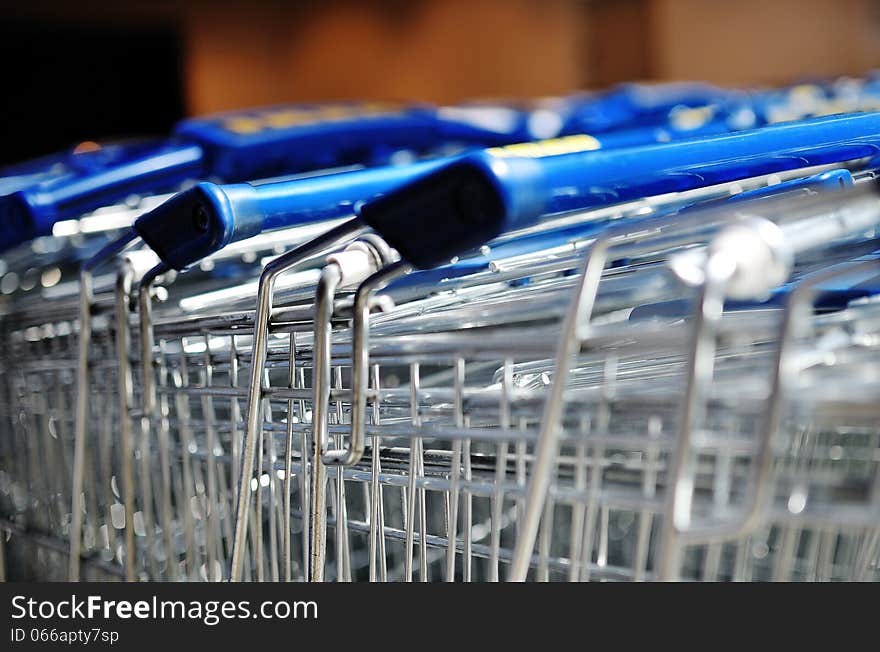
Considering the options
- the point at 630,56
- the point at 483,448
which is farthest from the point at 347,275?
the point at 630,56

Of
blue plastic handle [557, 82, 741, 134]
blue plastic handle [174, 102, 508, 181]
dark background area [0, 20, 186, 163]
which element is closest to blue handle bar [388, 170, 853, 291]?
blue plastic handle [174, 102, 508, 181]

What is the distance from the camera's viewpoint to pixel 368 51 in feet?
17.7

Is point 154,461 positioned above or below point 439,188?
below

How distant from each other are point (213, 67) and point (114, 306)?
525cm

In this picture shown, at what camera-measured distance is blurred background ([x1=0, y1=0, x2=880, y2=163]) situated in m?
4.08

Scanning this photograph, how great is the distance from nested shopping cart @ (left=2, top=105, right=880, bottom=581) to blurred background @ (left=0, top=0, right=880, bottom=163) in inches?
125

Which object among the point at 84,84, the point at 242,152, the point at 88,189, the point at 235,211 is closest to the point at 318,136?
the point at 242,152

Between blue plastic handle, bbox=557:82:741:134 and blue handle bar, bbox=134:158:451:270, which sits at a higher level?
blue plastic handle, bbox=557:82:741:134

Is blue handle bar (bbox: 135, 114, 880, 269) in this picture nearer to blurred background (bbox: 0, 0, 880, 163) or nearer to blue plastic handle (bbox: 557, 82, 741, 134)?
blue plastic handle (bbox: 557, 82, 741, 134)

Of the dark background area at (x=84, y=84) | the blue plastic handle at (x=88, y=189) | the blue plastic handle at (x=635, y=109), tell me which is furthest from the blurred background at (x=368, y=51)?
the blue plastic handle at (x=88, y=189)

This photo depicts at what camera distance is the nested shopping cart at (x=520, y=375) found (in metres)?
0.54

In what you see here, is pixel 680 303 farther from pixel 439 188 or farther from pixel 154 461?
pixel 154 461

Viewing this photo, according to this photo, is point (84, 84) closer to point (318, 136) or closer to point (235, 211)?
point (318, 136)

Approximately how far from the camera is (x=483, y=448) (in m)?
1.18
